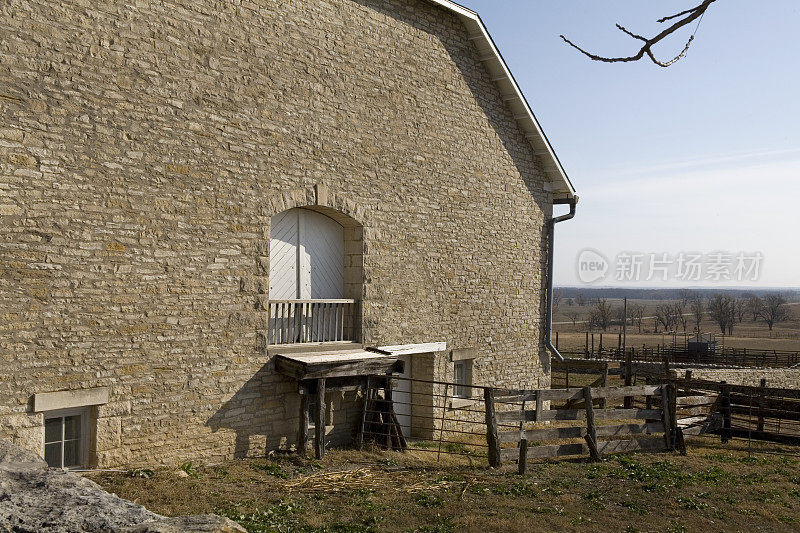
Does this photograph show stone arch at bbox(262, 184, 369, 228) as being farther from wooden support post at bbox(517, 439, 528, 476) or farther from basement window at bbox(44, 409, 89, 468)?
wooden support post at bbox(517, 439, 528, 476)

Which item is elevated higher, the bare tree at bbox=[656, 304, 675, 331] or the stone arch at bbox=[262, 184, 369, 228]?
the stone arch at bbox=[262, 184, 369, 228]

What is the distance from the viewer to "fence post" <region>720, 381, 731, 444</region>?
12930 mm

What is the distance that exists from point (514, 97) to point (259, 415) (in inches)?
352

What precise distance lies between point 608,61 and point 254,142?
739 centimetres

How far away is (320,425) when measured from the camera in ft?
33.4

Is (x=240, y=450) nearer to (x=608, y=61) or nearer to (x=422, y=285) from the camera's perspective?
(x=422, y=285)

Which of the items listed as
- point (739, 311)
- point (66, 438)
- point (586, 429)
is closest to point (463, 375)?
point (586, 429)

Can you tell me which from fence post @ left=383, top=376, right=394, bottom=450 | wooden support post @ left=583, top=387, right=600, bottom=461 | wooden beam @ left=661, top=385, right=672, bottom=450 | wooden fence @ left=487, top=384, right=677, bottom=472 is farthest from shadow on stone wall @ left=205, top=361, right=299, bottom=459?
wooden beam @ left=661, top=385, right=672, bottom=450

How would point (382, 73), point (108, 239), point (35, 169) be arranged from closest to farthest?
point (35, 169)
point (108, 239)
point (382, 73)

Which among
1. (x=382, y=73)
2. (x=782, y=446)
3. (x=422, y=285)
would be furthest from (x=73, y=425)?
(x=782, y=446)

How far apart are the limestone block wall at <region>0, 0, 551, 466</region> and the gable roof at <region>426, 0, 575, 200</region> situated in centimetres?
39

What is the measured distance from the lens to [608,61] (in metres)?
3.94

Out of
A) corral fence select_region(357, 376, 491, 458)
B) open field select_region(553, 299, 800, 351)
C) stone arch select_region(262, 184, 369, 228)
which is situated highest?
stone arch select_region(262, 184, 369, 228)

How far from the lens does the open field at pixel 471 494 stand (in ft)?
23.9
